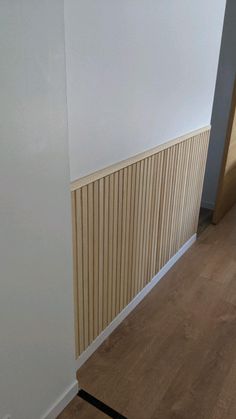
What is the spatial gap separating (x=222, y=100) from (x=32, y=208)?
8.29 ft

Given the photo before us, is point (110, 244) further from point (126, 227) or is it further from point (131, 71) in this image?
point (131, 71)

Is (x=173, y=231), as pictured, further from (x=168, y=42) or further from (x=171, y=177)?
(x=168, y=42)

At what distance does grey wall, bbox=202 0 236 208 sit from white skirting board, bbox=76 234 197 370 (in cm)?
93

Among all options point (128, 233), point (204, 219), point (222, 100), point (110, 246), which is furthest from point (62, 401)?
point (222, 100)

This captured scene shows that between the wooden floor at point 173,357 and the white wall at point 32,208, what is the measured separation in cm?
35

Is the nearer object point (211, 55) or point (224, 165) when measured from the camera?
point (211, 55)

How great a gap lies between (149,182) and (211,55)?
94 centimetres

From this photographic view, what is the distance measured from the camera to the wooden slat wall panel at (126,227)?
1.37m

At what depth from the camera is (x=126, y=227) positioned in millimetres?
1636

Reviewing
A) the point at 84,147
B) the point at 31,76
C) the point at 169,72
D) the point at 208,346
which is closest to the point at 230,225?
the point at 208,346

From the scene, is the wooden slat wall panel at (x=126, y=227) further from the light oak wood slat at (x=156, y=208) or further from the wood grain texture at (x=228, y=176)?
the wood grain texture at (x=228, y=176)

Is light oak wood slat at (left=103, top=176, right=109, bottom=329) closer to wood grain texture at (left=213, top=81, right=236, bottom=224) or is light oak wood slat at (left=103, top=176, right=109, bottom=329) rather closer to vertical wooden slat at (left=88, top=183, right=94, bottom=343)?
vertical wooden slat at (left=88, top=183, right=94, bottom=343)

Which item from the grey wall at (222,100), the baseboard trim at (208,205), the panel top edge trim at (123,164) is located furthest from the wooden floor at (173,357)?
the grey wall at (222,100)

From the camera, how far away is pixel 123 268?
1.73 meters
